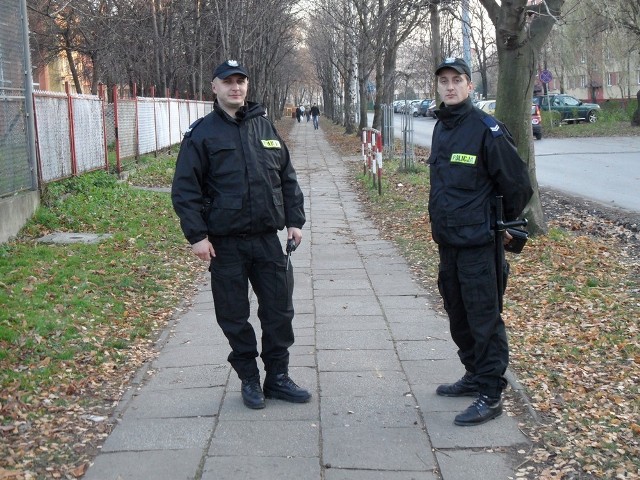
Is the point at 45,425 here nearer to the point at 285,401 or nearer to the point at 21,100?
the point at 285,401

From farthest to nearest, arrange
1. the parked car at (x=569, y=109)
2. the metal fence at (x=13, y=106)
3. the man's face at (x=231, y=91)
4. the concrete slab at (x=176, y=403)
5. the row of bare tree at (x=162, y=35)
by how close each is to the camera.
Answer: the parked car at (x=569, y=109)
the row of bare tree at (x=162, y=35)
the metal fence at (x=13, y=106)
the concrete slab at (x=176, y=403)
the man's face at (x=231, y=91)

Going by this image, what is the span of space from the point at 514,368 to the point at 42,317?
3661 millimetres

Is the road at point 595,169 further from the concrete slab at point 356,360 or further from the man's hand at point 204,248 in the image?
the man's hand at point 204,248

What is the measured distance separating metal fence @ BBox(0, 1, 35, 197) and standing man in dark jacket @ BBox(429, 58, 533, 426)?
23.8ft

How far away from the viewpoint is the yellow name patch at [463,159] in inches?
184

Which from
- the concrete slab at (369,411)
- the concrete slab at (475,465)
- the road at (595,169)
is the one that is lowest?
the concrete slab at (475,465)

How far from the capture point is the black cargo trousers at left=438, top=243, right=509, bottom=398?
4.75 metres

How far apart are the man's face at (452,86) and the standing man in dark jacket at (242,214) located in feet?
3.34

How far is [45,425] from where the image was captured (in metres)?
4.84

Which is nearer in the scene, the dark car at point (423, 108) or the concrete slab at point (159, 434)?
the concrete slab at point (159, 434)

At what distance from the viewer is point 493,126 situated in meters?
4.70

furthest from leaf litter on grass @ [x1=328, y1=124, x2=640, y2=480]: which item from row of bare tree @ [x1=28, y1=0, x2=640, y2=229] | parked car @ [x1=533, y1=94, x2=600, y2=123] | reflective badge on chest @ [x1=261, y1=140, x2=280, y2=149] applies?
parked car @ [x1=533, y1=94, x2=600, y2=123]

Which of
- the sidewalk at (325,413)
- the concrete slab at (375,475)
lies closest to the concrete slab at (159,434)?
the sidewalk at (325,413)

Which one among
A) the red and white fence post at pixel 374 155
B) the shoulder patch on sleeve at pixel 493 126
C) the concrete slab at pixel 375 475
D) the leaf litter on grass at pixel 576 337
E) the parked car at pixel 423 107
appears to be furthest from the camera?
the parked car at pixel 423 107
